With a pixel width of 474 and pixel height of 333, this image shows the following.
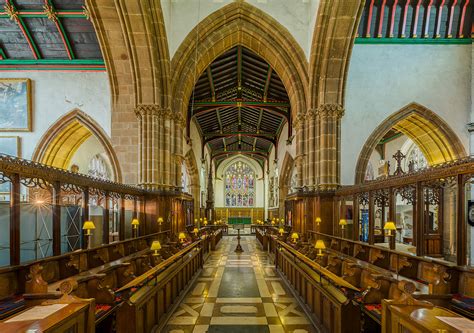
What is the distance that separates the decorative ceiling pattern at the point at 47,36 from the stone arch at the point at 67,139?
2.28m

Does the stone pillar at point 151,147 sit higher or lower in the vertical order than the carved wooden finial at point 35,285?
higher

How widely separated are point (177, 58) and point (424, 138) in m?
11.3

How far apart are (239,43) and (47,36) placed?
781 centimetres

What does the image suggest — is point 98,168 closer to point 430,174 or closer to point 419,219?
point 419,219

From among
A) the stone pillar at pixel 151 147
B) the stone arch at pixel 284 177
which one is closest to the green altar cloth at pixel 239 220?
the stone arch at pixel 284 177

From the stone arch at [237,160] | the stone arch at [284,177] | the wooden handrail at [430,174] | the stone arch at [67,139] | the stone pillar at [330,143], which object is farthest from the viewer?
the stone arch at [237,160]

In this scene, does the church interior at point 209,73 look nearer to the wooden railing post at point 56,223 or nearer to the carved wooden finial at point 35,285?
the wooden railing post at point 56,223

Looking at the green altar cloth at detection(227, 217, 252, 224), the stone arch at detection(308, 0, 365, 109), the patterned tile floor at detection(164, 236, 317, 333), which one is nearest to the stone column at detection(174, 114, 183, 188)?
the patterned tile floor at detection(164, 236, 317, 333)

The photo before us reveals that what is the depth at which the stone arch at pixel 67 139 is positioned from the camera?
13242 millimetres

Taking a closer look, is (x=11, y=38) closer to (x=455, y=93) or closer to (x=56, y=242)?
(x=56, y=242)

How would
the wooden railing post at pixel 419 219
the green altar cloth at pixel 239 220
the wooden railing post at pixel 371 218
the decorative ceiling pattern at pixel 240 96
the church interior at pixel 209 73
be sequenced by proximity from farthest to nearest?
the green altar cloth at pixel 239 220
the decorative ceiling pattern at pixel 240 96
the church interior at pixel 209 73
the wooden railing post at pixel 371 218
the wooden railing post at pixel 419 219

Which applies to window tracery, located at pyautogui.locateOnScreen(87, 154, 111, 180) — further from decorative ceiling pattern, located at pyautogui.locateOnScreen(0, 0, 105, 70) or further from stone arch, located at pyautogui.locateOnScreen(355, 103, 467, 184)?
stone arch, located at pyautogui.locateOnScreen(355, 103, 467, 184)

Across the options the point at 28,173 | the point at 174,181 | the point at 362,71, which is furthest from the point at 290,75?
the point at 28,173

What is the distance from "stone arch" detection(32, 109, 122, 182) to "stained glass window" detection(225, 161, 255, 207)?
23.7 m
